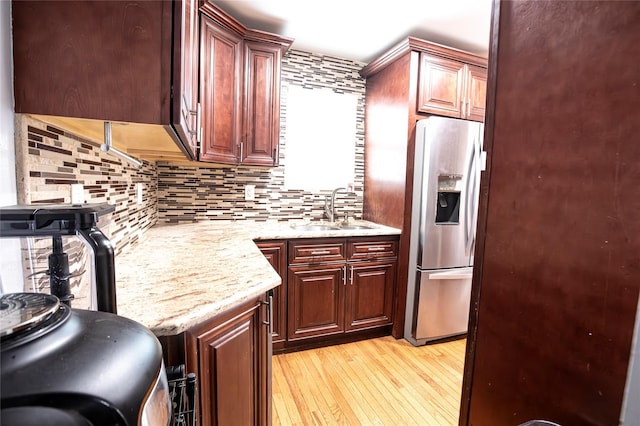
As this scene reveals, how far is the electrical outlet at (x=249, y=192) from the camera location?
97.7 inches

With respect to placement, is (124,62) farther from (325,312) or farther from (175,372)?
(325,312)

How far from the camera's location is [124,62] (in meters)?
0.71

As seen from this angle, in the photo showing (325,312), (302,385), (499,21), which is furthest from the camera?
(325,312)

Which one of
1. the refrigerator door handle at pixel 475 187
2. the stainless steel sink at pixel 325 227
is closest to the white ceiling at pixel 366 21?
the refrigerator door handle at pixel 475 187

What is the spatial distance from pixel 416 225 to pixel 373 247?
371 millimetres

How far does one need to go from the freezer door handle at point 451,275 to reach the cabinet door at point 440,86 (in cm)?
125

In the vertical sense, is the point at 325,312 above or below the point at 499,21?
below

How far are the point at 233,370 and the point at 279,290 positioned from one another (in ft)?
3.71

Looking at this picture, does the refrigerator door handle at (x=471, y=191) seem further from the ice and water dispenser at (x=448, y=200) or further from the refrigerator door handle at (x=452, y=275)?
the refrigerator door handle at (x=452, y=275)

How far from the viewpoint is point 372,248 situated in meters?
2.27

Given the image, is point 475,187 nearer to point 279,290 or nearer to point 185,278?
point 279,290

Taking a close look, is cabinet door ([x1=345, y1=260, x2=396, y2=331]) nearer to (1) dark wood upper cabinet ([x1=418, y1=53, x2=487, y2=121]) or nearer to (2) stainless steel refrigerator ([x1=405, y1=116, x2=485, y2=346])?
(2) stainless steel refrigerator ([x1=405, y1=116, x2=485, y2=346])

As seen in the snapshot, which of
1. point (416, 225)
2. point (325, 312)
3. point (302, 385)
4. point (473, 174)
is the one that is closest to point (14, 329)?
point (302, 385)

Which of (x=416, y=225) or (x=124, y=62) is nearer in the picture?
(x=124, y=62)
